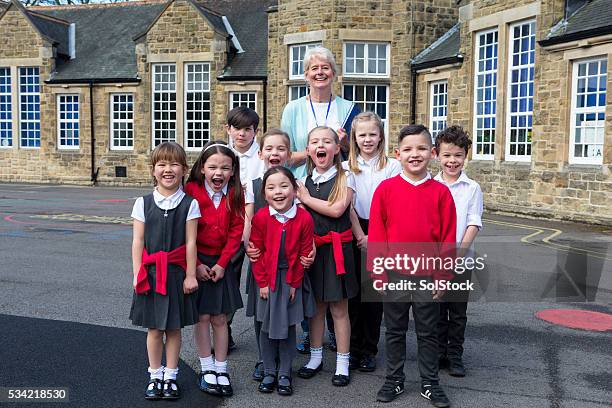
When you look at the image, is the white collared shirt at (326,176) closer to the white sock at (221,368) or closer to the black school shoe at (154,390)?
the white sock at (221,368)

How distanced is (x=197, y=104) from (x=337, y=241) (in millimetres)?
22558

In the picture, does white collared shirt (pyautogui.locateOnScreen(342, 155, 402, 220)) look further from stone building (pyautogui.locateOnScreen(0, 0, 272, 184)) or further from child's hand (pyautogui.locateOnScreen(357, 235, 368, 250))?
stone building (pyautogui.locateOnScreen(0, 0, 272, 184))

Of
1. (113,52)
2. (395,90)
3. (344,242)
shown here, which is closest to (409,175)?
(344,242)

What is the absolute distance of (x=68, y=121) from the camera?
1115 inches

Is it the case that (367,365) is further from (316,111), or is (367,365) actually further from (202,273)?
(316,111)

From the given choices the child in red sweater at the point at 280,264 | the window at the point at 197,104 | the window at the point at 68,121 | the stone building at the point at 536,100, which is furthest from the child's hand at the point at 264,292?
the window at the point at 68,121

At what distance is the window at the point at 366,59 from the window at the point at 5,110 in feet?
55.7

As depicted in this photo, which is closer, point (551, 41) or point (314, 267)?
point (314, 267)

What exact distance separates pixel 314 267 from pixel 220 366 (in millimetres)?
946

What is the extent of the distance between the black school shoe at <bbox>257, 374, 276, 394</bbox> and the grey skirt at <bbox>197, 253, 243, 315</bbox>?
53 centimetres

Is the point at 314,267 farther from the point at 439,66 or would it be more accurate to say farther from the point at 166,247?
the point at 439,66

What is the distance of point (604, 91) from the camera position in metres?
13.9

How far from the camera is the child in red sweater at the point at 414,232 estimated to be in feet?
13.7

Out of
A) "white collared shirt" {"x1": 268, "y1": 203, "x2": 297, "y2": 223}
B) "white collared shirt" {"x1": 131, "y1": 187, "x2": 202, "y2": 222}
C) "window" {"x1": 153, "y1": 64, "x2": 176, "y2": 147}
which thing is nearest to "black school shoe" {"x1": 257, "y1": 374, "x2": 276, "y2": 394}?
"white collared shirt" {"x1": 268, "y1": 203, "x2": 297, "y2": 223}
